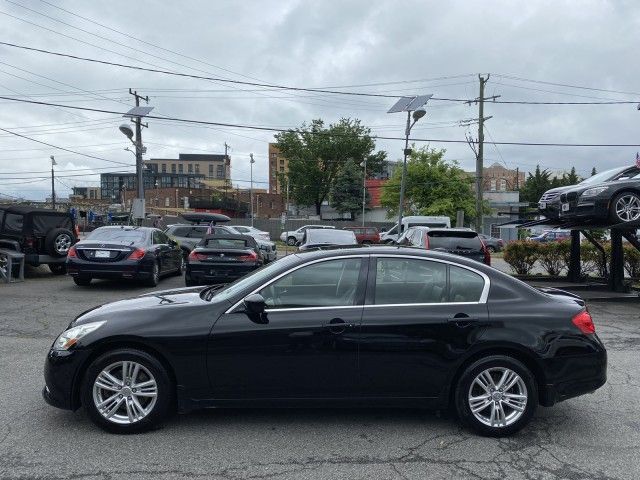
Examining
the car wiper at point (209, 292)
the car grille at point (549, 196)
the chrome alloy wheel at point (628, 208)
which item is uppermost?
the car grille at point (549, 196)

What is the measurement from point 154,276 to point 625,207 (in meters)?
10.3

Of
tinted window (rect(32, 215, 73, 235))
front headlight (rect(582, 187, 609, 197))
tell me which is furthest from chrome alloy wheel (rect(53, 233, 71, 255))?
front headlight (rect(582, 187, 609, 197))

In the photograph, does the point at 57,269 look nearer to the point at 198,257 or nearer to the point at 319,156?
the point at 198,257

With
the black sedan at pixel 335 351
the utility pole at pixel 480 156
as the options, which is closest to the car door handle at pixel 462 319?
the black sedan at pixel 335 351

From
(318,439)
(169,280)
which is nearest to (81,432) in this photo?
(318,439)

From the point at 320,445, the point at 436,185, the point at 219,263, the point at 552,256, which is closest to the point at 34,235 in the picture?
the point at 219,263

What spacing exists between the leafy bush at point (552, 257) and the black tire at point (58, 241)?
42.1 ft

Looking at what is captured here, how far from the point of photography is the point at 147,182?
117 meters

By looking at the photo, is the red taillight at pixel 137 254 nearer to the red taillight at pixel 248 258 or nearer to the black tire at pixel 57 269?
the red taillight at pixel 248 258

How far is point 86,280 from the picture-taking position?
12836 mm

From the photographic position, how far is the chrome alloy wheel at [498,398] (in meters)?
4.30

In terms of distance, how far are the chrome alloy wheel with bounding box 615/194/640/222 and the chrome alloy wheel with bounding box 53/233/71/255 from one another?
1305 cm

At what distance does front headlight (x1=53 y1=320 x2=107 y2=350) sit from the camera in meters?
4.23

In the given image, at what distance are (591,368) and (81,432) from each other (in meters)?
4.07
